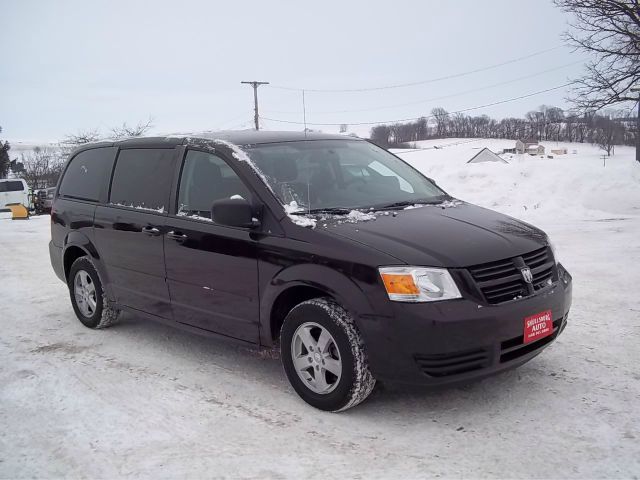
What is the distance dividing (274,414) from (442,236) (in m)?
1.52

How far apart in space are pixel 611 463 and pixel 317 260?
1.89 meters

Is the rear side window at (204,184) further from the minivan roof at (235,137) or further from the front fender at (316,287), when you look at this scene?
the front fender at (316,287)

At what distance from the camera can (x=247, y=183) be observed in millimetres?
4105

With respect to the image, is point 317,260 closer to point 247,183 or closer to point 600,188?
point 247,183

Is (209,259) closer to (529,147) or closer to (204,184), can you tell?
(204,184)

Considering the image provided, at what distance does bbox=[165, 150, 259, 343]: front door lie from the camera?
4.02m

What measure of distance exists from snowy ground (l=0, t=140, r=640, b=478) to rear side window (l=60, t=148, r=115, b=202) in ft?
4.43

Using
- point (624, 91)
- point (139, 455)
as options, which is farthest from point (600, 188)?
→ point (139, 455)

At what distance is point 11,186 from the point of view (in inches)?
1142

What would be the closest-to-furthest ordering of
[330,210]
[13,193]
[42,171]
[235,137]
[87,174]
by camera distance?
[330,210]
[235,137]
[87,174]
[13,193]
[42,171]

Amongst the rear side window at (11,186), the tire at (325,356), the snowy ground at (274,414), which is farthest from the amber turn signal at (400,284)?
the rear side window at (11,186)

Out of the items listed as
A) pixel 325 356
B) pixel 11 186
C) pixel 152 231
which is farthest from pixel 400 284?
pixel 11 186

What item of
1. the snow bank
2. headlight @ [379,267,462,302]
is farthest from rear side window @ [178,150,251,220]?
the snow bank

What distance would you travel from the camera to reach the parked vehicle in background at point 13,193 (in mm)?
28750
